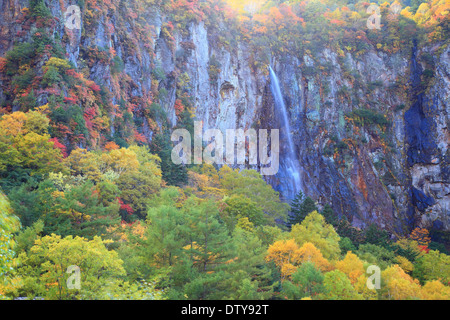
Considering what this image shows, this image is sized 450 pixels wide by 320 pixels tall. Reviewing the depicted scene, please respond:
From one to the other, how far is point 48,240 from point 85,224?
3.02 metres

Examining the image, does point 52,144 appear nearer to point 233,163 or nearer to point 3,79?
point 3,79


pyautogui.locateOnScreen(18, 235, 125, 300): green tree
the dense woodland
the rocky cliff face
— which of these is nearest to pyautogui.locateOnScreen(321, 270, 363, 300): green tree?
the dense woodland

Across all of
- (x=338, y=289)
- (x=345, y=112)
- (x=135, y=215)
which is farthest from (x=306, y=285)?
(x=345, y=112)

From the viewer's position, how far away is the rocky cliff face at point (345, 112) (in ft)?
136

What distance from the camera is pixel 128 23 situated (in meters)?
34.0

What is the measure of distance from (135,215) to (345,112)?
37223mm

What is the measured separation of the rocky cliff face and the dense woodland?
1.87 m

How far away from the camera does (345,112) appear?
5006 centimetres

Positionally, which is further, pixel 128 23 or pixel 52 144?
pixel 128 23

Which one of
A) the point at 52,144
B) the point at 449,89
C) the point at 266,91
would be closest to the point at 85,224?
the point at 52,144

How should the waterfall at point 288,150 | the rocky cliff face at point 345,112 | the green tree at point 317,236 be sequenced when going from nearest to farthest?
1. the green tree at point 317,236
2. the rocky cliff face at point 345,112
3. the waterfall at point 288,150

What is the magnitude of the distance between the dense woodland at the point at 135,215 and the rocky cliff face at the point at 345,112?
73.6 inches

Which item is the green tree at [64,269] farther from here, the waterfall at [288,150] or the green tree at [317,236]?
the waterfall at [288,150]

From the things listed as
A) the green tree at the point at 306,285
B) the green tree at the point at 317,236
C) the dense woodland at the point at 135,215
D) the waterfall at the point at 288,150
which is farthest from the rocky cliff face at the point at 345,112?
the green tree at the point at 306,285
